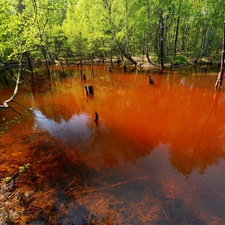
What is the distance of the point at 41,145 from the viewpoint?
6984 mm

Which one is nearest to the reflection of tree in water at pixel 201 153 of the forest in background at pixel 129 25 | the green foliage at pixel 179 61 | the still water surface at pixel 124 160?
the still water surface at pixel 124 160

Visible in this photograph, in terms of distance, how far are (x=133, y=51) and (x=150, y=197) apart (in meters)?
37.0

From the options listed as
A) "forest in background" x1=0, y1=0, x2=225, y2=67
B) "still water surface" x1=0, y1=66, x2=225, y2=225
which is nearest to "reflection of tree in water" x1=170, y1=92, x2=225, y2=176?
"still water surface" x1=0, y1=66, x2=225, y2=225

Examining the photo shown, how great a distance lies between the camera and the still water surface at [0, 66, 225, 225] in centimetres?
415

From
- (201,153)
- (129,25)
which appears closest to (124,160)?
(201,153)

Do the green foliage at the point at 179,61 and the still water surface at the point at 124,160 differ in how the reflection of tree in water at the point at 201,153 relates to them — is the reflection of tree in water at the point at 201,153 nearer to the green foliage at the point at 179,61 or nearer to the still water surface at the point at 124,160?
the still water surface at the point at 124,160

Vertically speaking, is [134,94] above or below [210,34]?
below

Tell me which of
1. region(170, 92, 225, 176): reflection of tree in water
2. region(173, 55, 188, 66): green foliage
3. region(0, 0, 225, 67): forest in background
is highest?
region(0, 0, 225, 67): forest in background

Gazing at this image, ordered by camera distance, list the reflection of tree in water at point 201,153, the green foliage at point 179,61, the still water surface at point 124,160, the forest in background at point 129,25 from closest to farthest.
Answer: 1. the still water surface at point 124,160
2. the reflection of tree in water at point 201,153
3. the forest in background at point 129,25
4. the green foliage at point 179,61

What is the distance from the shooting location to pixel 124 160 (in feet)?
19.4

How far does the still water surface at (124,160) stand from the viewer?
163 inches

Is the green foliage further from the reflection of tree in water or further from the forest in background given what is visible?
the reflection of tree in water

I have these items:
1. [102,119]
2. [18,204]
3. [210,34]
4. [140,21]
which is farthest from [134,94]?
[210,34]

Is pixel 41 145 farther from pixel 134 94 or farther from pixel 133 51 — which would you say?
pixel 133 51
